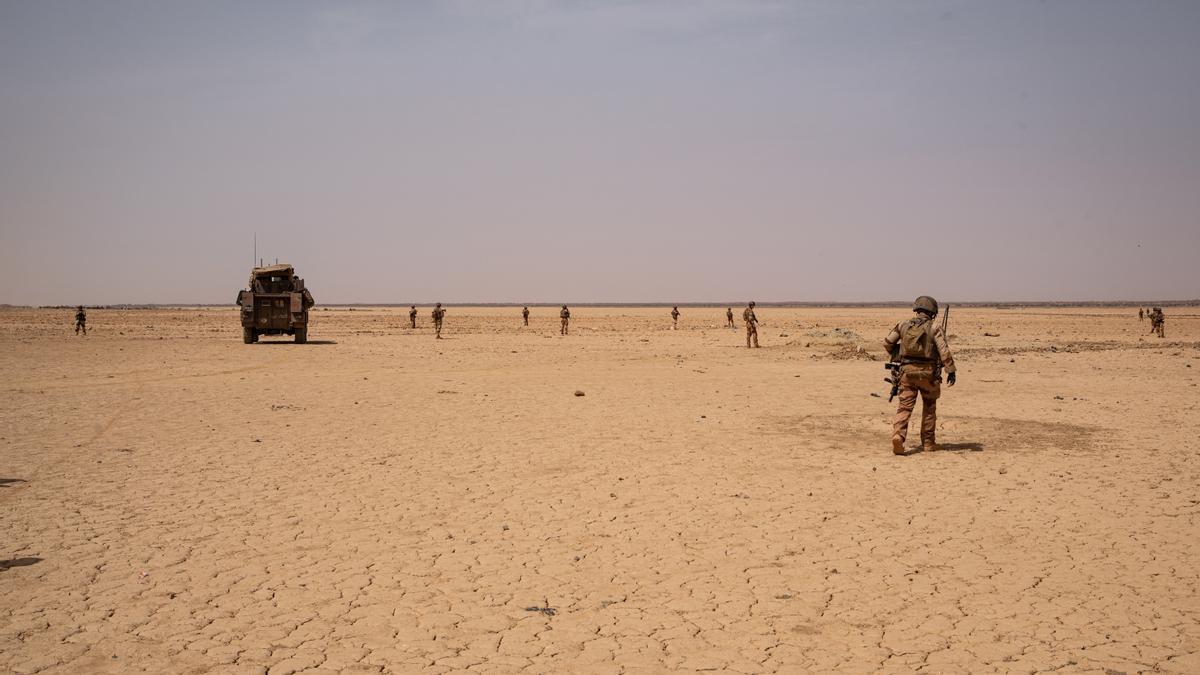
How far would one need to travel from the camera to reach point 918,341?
34.2ft

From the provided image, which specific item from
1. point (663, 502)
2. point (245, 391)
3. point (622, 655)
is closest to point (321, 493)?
point (663, 502)

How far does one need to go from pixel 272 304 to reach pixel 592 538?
1177 inches

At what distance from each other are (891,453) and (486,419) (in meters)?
6.55

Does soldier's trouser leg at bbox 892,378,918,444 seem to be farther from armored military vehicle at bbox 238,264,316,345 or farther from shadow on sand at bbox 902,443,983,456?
armored military vehicle at bbox 238,264,316,345

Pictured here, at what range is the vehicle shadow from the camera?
20.4 feet

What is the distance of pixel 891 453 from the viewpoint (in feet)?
35.1

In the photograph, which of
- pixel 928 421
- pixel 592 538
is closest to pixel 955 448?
pixel 928 421

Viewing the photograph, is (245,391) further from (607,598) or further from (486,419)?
(607,598)

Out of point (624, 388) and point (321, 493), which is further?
point (624, 388)

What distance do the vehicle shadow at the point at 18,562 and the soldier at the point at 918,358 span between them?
923 centimetres

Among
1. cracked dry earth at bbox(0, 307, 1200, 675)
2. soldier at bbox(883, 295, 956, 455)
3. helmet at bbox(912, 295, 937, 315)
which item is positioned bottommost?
cracked dry earth at bbox(0, 307, 1200, 675)

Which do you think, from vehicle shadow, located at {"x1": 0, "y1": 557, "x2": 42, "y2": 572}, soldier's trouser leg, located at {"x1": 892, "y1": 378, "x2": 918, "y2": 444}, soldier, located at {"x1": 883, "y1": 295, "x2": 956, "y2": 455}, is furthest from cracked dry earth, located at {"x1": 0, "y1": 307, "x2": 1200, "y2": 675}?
soldier, located at {"x1": 883, "y1": 295, "x2": 956, "y2": 455}

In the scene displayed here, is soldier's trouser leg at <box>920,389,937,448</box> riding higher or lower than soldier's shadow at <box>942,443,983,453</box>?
higher

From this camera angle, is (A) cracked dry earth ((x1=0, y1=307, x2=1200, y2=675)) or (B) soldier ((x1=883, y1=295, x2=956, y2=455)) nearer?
(A) cracked dry earth ((x1=0, y1=307, x2=1200, y2=675))
